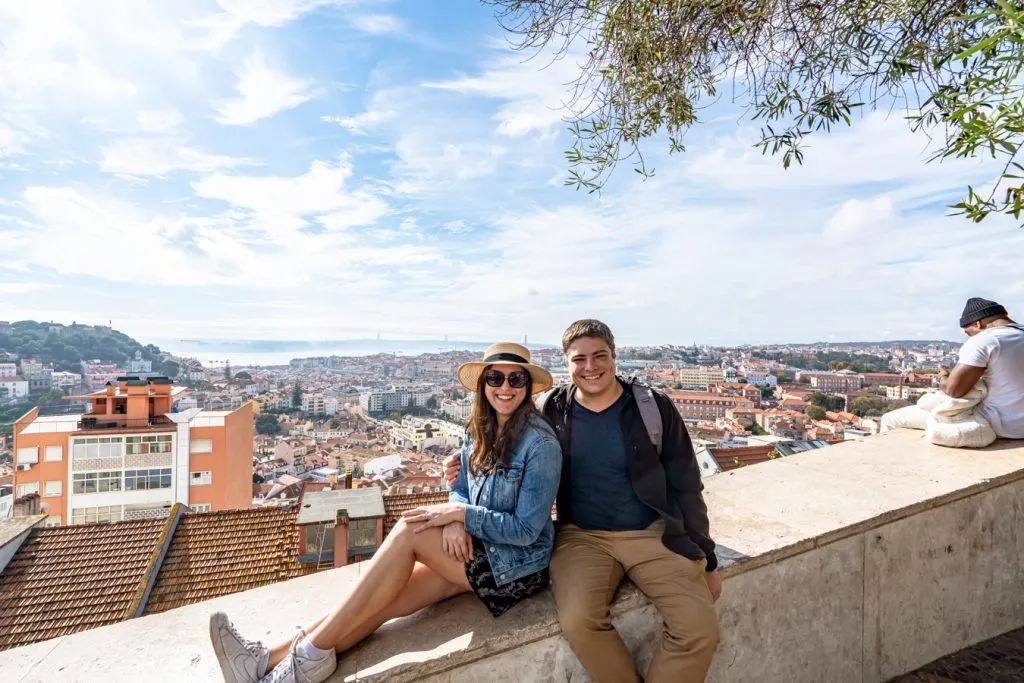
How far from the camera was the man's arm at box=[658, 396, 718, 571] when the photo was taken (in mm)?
1541

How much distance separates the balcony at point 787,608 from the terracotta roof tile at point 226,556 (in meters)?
4.44

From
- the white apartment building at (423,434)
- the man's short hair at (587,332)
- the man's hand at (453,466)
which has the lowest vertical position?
the white apartment building at (423,434)

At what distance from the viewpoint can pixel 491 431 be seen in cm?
171

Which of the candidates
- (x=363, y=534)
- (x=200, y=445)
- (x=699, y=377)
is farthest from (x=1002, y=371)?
(x=699, y=377)

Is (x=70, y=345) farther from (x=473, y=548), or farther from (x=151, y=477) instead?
(x=473, y=548)

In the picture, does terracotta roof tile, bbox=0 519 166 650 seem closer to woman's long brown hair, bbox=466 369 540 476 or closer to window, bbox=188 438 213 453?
woman's long brown hair, bbox=466 369 540 476

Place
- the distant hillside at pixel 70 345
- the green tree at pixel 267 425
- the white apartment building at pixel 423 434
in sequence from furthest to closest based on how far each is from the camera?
1. the distant hillside at pixel 70 345
2. the green tree at pixel 267 425
3. the white apartment building at pixel 423 434

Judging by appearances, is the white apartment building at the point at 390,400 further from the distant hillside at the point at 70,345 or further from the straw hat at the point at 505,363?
the straw hat at the point at 505,363

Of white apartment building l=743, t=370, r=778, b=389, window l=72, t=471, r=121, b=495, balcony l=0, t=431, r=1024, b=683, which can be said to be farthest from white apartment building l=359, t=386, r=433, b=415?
balcony l=0, t=431, r=1024, b=683

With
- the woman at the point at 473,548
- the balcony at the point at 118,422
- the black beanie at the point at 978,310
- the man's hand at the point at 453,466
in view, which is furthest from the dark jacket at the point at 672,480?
the balcony at the point at 118,422

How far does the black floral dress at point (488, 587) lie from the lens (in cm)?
148

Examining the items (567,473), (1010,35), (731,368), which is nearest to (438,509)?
(567,473)

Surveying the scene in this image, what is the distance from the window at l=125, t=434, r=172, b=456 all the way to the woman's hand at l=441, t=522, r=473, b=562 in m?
20.3

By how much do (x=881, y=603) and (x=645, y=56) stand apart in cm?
298
